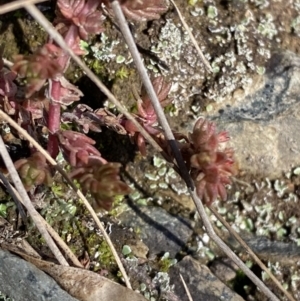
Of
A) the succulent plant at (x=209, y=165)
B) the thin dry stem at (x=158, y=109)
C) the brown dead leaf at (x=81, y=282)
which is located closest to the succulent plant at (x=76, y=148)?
the thin dry stem at (x=158, y=109)

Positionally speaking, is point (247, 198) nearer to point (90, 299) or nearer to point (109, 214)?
point (109, 214)

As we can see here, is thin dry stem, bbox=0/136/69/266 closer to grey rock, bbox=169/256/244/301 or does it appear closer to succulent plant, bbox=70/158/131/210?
succulent plant, bbox=70/158/131/210

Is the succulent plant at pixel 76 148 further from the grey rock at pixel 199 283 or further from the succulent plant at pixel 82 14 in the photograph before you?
the grey rock at pixel 199 283

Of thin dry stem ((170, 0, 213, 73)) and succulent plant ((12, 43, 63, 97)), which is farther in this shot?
thin dry stem ((170, 0, 213, 73))

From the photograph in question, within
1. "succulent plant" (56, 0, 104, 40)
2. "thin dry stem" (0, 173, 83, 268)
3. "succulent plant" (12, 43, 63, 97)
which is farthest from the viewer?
"thin dry stem" (0, 173, 83, 268)

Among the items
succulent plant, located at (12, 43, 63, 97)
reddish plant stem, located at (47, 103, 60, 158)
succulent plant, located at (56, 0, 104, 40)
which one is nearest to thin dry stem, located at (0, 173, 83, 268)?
reddish plant stem, located at (47, 103, 60, 158)

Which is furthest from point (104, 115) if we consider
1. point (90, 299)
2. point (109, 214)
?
point (90, 299)
